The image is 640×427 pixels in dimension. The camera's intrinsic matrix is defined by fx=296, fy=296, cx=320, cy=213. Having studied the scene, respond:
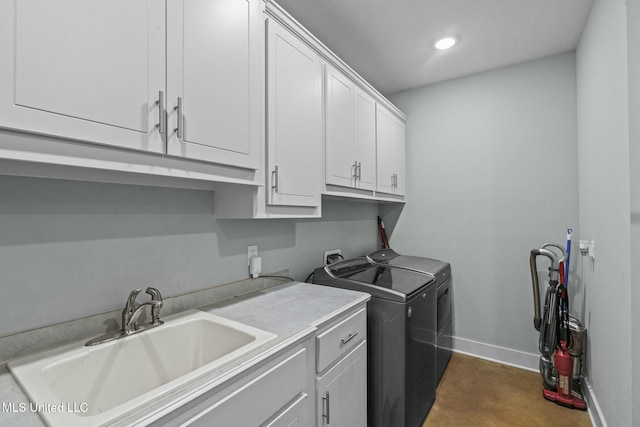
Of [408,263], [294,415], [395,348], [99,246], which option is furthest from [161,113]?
[408,263]

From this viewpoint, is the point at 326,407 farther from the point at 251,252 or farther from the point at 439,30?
the point at 439,30

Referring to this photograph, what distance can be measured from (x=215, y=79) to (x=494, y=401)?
2676mm

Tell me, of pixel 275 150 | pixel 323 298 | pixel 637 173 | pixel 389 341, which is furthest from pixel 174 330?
pixel 637 173

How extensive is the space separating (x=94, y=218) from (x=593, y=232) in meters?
2.70

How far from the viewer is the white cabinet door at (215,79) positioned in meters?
1.02

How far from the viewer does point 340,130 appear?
2.02 metres

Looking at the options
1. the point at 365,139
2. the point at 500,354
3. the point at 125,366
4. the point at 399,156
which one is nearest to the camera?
the point at 125,366

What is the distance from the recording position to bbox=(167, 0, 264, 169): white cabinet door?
3.35 feet

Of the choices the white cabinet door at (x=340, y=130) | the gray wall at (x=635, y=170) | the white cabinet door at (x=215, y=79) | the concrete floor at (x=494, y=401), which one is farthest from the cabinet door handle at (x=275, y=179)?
the concrete floor at (x=494, y=401)

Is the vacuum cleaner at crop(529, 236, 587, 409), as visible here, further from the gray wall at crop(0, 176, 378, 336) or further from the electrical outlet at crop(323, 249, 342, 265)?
the gray wall at crop(0, 176, 378, 336)

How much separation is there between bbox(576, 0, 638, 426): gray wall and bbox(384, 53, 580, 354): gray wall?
11.8 inches

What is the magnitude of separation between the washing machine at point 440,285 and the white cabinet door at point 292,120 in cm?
109

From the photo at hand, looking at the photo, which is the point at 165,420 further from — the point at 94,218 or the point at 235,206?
the point at 235,206

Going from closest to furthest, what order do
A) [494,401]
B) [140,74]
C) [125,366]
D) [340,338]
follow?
[140,74]
[125,366]
[340,338]
[494,401]
